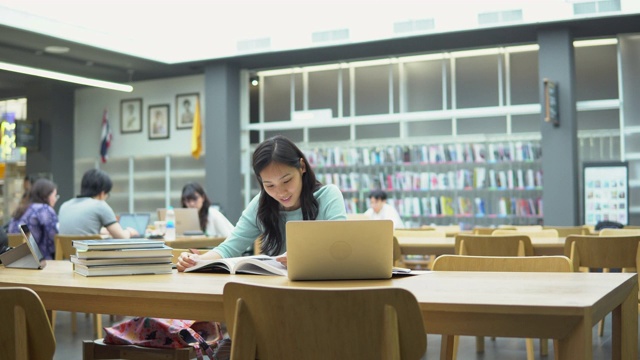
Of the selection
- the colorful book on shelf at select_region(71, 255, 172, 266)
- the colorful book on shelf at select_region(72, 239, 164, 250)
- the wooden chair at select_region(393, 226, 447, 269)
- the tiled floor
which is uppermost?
the colorful book on shelf at select_region(72, 239, 164, 250)

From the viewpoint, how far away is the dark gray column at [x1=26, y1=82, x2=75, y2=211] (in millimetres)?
14031

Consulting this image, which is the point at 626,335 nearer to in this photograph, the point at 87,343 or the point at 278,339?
the point at 278,339

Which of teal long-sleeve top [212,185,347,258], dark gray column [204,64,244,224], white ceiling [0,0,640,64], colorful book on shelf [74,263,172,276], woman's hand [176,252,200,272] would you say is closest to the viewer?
colorful book on shelf [74,263,172,276]

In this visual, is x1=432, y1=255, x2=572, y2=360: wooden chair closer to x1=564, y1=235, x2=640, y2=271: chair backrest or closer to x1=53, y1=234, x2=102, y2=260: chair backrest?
x1=564, y1=235, x2=640, y2=271: chair backrest

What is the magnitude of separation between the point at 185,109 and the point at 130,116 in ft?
4.45

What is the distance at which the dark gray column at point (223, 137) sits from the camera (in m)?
12.2

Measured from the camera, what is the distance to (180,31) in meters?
11.3

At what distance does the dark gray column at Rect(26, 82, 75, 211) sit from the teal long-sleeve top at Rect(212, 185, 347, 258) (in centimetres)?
1183

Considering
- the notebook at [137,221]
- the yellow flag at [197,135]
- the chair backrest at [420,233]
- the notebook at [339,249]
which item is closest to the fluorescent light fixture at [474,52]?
the yellow flag at [197,135]

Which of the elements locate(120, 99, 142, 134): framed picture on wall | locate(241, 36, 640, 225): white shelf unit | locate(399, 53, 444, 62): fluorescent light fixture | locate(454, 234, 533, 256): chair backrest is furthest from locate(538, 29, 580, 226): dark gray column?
locate(120, 99, 142, 134): framed picture on wall

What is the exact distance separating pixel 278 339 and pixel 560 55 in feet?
30.5

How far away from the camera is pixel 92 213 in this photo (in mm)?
6043

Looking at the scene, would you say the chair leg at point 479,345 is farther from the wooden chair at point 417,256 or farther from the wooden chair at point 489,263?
the wooden chair at point 489,263

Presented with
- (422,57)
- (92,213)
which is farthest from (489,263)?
(422,57)
